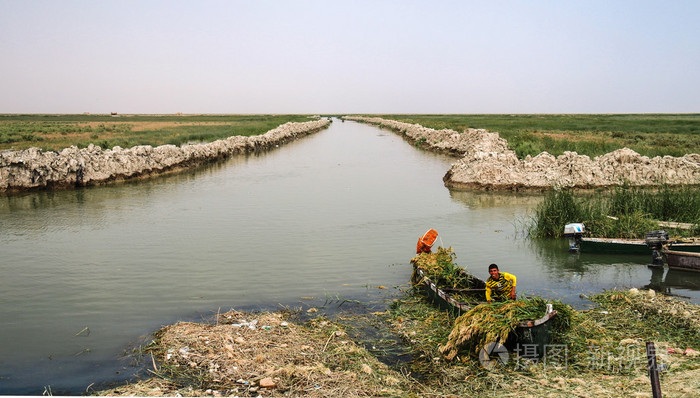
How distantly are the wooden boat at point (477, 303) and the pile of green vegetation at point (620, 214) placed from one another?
6.12 m

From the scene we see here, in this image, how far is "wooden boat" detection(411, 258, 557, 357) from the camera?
6551 mm

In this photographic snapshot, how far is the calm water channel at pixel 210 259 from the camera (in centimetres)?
843

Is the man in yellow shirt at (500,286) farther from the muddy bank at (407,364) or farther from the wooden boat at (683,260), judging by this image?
the wooden boat at (683,260)

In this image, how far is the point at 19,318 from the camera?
909 centimetres

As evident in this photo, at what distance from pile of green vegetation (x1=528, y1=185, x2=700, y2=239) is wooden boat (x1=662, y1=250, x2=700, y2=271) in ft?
7.87

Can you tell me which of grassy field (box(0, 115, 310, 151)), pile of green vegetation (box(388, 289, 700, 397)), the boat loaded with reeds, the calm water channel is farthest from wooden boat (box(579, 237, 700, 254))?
grassy field (box(0, 115, 310, 151))

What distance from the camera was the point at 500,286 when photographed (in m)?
7.89

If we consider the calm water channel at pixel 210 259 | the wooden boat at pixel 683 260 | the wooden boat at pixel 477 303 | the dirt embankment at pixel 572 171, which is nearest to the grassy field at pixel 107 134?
the calm water channel at pixel 210 259

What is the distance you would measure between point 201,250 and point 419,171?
18.4 metres

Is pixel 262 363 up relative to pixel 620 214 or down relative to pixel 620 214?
down

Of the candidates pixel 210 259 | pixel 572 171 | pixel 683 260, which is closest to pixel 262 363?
pixel 210 259

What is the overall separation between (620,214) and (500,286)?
27.3 ft

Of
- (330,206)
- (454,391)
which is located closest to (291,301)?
(454,391)

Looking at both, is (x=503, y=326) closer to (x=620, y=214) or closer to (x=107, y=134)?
(x=620, y=214)
